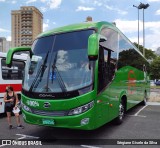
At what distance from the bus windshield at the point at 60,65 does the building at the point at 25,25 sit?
14140 centimetres

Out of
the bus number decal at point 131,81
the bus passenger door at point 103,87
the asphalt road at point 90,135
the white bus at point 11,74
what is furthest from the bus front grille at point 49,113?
the bus number decal at point 131,81

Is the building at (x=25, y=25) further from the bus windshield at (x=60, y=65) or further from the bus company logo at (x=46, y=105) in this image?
the bus company logo at (x=46, y=105)

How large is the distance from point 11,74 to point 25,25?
144 meters

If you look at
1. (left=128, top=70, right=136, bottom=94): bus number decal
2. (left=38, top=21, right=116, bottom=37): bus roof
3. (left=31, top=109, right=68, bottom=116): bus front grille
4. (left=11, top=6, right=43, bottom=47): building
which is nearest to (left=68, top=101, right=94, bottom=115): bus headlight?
(left=31, top=109, right=68, bottom=116): bus front grille

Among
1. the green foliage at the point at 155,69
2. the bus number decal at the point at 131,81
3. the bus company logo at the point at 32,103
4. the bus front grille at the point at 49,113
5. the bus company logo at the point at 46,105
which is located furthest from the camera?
the green foliage at the point at 155,69

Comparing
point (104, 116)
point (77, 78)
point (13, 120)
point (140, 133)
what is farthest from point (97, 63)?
point (13, 120)

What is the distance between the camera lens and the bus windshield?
6.51 meters

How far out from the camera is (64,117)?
21.0 feet

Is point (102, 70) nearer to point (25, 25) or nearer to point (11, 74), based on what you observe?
point (11, 74)

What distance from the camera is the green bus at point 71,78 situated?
636 cm

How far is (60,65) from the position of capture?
676 centimetres

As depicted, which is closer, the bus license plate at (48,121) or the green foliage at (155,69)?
the bus license plate at (48,121)

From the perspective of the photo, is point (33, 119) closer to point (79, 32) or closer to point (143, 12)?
point (79, 32)

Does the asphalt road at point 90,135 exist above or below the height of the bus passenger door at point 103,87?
below
